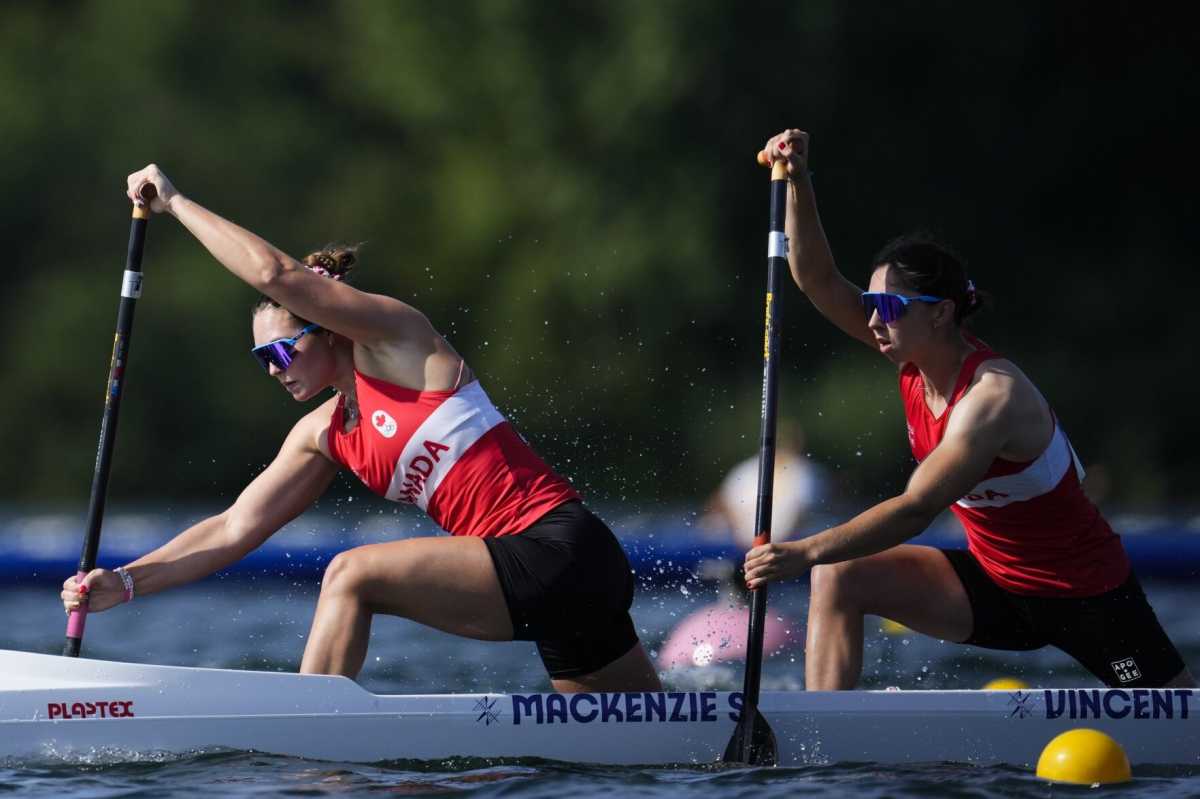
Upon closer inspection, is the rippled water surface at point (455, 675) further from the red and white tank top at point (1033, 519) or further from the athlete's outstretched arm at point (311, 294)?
the athlete's outstretched arm at point (311, 294)

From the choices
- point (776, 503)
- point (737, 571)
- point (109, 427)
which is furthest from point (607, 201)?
point (109, 427)

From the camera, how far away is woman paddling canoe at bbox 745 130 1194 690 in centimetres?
541

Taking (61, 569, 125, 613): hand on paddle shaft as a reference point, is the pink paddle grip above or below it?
below

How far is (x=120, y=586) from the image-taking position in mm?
5875

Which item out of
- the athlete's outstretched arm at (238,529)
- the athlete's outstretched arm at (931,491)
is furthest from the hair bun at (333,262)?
the athlete's outstretched arm at (931,491)

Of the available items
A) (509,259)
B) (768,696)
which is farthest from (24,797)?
(509,259)

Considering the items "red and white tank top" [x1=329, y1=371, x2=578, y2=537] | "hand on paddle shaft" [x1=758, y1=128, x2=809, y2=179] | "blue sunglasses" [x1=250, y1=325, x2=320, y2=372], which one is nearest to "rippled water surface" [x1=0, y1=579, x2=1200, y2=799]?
"red and white tank top" [x1=329, y1=371, x2=578, y2=537]

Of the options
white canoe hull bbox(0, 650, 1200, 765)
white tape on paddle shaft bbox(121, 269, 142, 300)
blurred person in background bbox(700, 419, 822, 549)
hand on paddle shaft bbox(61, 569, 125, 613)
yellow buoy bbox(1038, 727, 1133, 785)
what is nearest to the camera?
yellow buoy bbox(1038, 727, 1133, 785)

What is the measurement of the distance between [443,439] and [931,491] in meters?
1.35

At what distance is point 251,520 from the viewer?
5895 millimetres

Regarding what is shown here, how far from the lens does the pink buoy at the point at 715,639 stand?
31.0 ft

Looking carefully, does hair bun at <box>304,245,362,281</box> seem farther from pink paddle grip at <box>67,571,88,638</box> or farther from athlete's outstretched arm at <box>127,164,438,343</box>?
pink paddle grip at <box>67,571,88,638</box>

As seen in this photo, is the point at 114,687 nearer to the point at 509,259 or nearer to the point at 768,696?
the point at 768,696

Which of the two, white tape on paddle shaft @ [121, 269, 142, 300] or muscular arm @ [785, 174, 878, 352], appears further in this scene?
white tape on paddle shaft @ [121, 269, 142, 300]
